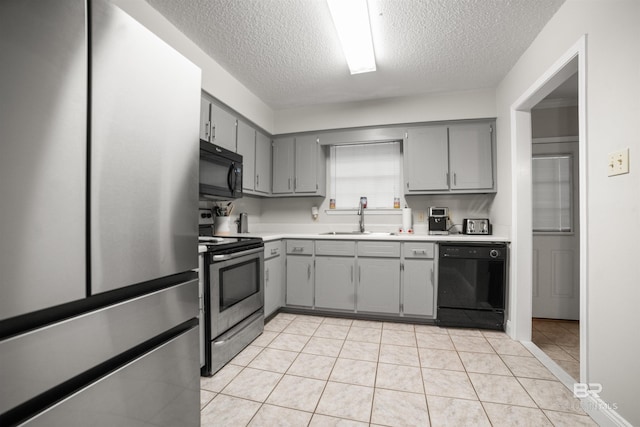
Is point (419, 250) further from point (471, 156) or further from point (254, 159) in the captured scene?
point (254, 159)

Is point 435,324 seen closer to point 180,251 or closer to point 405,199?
point 405,199

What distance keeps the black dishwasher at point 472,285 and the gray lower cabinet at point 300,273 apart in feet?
4.31

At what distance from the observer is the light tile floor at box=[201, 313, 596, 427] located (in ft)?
4.93

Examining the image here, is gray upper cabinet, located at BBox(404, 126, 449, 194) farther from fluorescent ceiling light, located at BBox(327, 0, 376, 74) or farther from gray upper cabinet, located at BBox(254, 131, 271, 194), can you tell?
gray upper cabinet, located at BBox(254, 131, 271, 194)

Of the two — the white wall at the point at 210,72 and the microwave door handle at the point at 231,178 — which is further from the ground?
the white wall at the point at 210,72

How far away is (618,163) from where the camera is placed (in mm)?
1340

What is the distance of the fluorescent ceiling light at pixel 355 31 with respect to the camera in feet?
5.97

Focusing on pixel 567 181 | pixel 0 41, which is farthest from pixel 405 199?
pixel 0 41

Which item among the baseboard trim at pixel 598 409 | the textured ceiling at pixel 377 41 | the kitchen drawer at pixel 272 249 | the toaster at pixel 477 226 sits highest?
the textured ceiling at pixel 377 41

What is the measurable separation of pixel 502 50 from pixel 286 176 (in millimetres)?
2491

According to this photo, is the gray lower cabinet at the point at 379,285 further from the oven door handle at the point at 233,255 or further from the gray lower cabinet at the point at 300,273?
the oven door handle at the point at 233,255

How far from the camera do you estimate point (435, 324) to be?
2.82m

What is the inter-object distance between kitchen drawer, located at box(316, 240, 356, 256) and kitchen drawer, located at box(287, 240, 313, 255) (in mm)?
90

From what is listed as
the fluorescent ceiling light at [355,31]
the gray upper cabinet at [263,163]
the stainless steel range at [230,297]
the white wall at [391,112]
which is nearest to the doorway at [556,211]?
the white wall at [391,112]
